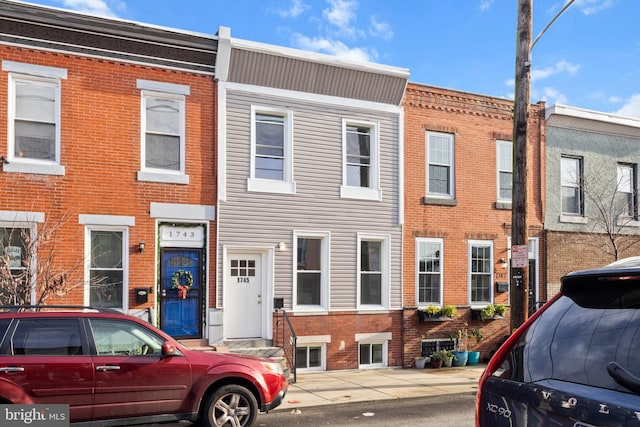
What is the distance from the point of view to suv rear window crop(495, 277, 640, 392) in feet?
8.06

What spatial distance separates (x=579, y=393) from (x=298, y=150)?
12426mm

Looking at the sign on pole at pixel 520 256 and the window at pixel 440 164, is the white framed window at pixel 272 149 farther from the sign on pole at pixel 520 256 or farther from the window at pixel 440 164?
the sign on pole at pixel 520 256

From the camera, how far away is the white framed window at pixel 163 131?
43.0 feet

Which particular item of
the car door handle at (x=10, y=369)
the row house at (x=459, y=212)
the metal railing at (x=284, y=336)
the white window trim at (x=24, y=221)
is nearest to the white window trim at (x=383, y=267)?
the row house at (x=459, y=212)

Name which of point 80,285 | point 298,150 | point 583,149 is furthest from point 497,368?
point 583,149

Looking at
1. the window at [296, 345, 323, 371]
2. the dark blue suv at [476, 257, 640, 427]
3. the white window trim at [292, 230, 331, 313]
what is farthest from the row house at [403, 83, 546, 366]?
the dark blue suv at [476, 257, 640, 427]

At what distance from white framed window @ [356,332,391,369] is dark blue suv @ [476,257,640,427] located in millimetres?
12128

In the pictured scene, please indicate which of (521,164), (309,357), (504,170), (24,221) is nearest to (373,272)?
(309,357)

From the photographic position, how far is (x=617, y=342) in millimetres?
2469

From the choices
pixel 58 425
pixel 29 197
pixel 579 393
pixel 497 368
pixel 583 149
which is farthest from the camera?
pixel 583 149

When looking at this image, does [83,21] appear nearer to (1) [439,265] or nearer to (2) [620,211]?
(1) [439,265]

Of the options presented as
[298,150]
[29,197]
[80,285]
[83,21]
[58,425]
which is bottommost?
[58,425]

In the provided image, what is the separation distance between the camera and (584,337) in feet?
8.61

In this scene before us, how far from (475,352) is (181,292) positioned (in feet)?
25.9
